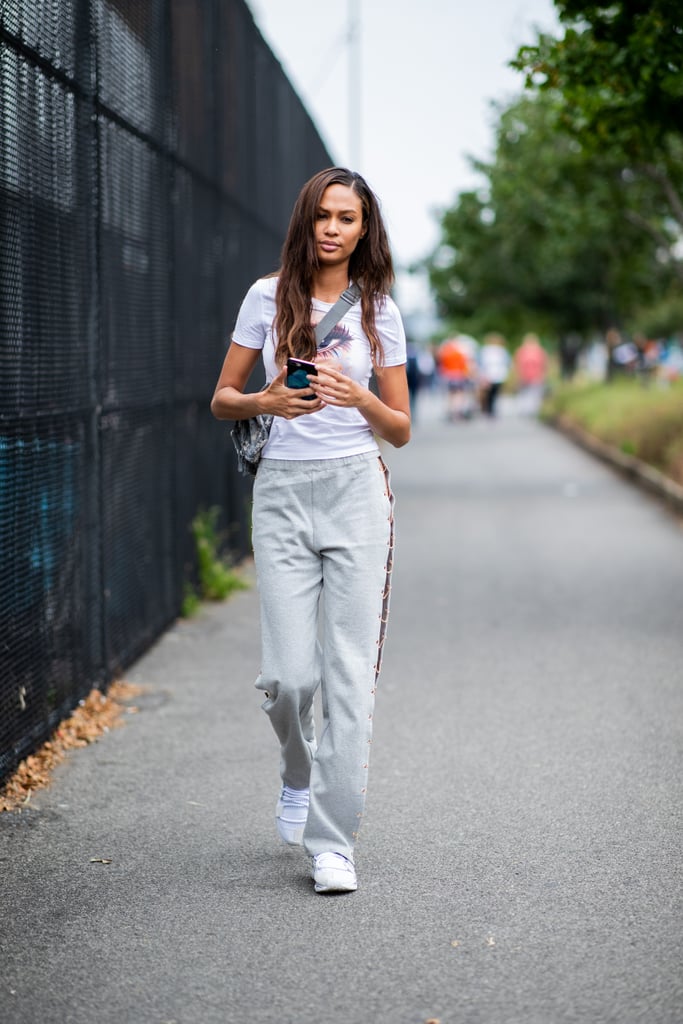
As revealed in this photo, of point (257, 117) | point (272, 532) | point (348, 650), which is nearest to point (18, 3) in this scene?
point (272, 532)

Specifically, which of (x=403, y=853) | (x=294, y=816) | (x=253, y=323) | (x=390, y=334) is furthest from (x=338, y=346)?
(x=403, y=853)

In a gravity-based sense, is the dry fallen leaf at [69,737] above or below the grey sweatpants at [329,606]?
below

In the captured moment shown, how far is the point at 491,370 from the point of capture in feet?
107

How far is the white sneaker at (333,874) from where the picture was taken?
438 centimetres

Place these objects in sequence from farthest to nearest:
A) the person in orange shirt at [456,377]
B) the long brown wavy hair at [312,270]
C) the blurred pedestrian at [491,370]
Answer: the person in orange shirt at [456,377]
the blurred pedestrian at [491,370]
the long brown wavy hair at [312,270]

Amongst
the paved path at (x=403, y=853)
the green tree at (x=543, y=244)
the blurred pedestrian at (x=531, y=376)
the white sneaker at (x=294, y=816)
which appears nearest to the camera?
the paved path at (x=403, y=853)

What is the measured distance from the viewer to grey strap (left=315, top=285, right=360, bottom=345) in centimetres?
434

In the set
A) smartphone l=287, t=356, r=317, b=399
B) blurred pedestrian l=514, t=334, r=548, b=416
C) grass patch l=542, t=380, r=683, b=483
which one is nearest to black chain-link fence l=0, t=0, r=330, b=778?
smartphone l=287, t=356, r=317, b=399

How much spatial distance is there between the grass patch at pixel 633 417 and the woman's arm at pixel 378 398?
11.7 meters

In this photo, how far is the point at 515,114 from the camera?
24.1 m

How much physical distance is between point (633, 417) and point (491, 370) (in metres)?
11.0

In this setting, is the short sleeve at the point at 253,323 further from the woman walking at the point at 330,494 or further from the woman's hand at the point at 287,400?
the woman's hand at the point at 287,400

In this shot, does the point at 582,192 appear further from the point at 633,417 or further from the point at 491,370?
the point at 491,370

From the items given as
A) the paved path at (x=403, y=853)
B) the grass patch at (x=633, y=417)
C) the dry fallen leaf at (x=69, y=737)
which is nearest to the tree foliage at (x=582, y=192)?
the grass patch at (x=633, y=417)
